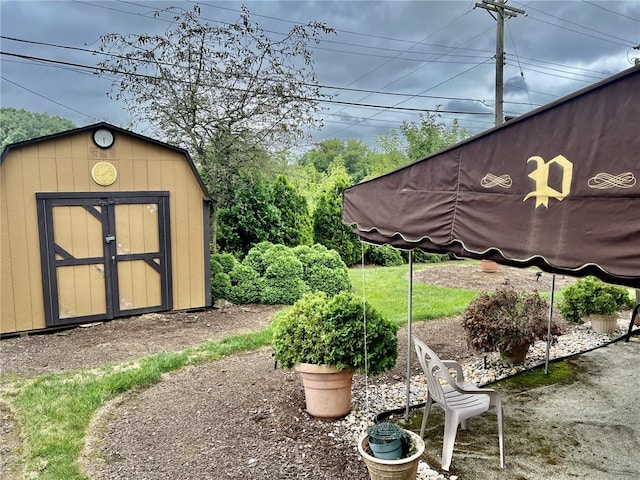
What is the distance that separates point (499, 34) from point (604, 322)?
946 centimetres

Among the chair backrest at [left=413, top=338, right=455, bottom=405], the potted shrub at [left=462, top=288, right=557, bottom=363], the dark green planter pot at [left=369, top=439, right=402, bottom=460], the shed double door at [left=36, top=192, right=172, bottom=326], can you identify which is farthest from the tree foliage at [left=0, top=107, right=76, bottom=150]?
the dark green planter pot at [left=369, top=439, right=402, bottom=460]

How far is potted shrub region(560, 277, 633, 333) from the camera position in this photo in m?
5.68

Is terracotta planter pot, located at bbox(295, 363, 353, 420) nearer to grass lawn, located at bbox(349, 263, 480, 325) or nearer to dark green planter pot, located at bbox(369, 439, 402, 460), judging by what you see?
dark green planter pot, located at bbox(369, 439, 402, 460)

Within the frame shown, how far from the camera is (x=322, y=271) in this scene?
8516mm

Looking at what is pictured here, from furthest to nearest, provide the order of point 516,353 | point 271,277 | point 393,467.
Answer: point 271,277 → point 516,353 → point 393,467

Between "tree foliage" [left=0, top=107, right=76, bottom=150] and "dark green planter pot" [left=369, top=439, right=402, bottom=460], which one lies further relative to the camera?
"tree foliage" [left=0, top=107, right=76, bottom=150]

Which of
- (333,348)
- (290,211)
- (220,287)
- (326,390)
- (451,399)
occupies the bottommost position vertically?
(220,287)

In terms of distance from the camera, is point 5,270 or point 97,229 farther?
point 97,229

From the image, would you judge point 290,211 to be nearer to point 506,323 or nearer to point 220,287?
point 220,287

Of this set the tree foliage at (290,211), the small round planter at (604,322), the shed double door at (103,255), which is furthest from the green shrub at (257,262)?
the small round planter at (604,322)

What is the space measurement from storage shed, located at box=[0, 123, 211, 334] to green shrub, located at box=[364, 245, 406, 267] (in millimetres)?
6892

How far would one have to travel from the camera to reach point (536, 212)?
6.41ft

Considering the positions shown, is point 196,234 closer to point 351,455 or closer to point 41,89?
point 351,455

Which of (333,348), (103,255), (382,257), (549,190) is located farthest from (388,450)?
(382,257)
